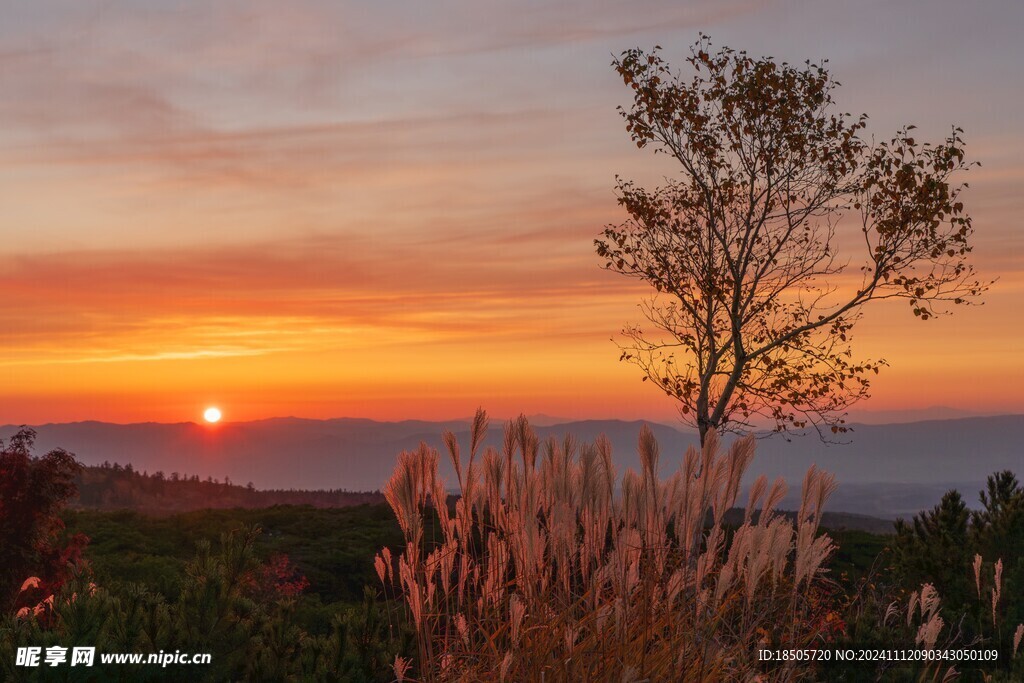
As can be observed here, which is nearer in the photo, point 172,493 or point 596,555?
point 596,555

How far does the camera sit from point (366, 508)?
2762 centimetres

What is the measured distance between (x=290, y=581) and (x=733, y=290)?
952 centimetres

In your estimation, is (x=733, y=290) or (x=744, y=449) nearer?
(x=744, y=449)

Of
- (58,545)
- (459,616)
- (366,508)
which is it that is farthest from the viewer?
(366,508)

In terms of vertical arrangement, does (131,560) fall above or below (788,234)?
below

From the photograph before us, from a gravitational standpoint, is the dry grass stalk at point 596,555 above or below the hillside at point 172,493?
above

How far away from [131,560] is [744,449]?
14529mm

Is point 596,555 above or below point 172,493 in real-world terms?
above

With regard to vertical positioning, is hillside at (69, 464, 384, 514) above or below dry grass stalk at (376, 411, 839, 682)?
below

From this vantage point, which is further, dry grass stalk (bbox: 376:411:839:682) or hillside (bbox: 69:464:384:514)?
hillside (bbox: 69:464:384:514)

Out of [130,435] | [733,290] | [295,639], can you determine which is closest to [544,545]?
[295,639]

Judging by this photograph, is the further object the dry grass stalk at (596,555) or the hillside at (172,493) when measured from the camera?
the hillside at (172,493)

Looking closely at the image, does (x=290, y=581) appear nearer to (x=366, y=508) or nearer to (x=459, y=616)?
(x=366, y=508)

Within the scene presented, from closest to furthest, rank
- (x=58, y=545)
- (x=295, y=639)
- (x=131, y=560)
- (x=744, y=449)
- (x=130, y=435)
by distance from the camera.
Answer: (x=744, y=449), (x=295, y=639), (x=58, y=545), (x=131, y=560), (x=130, y=435)
